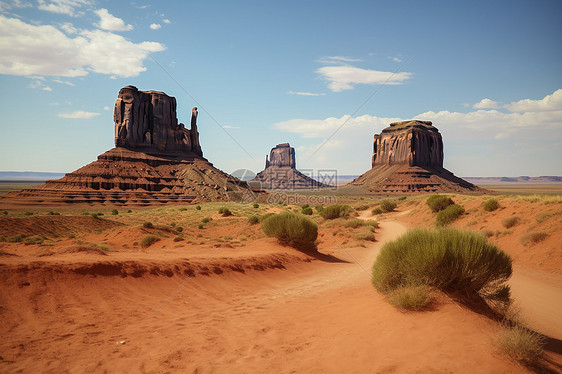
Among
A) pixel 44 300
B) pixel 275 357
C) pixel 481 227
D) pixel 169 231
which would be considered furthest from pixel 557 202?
pixel 169 231

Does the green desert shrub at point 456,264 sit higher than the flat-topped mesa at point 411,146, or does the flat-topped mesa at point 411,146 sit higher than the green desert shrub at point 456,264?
the flat-topped mesa at point 411,146

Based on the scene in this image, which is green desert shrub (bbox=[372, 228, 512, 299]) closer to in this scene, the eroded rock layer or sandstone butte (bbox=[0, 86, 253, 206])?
sandstone butte (bbox=[0, 86, 253, 206])

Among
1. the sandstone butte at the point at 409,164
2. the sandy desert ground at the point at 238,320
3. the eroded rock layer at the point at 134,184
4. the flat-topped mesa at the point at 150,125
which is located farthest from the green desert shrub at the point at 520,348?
→ the sandstone butte at the point at 409,164

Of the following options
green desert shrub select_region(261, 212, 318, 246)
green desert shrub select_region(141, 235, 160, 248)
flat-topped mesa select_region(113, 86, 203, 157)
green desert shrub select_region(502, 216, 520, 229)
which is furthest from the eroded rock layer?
green desert shrub select_region(502, 216, 520, 229)

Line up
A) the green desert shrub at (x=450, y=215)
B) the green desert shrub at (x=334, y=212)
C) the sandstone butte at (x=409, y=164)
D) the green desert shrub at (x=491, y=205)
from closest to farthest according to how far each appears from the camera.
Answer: the green desert shrub at (x=491, y=205) → the green desert shrub at (x=450, y=215) → the green desert shrub at (x=334, y=212) → the sandstone butte at (x=409, y=164)

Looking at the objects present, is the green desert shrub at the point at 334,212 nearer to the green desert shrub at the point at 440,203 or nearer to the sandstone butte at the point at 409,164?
the green desert shrub at the point at 440,203

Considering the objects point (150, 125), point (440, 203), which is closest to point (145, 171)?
point (150, 125)
